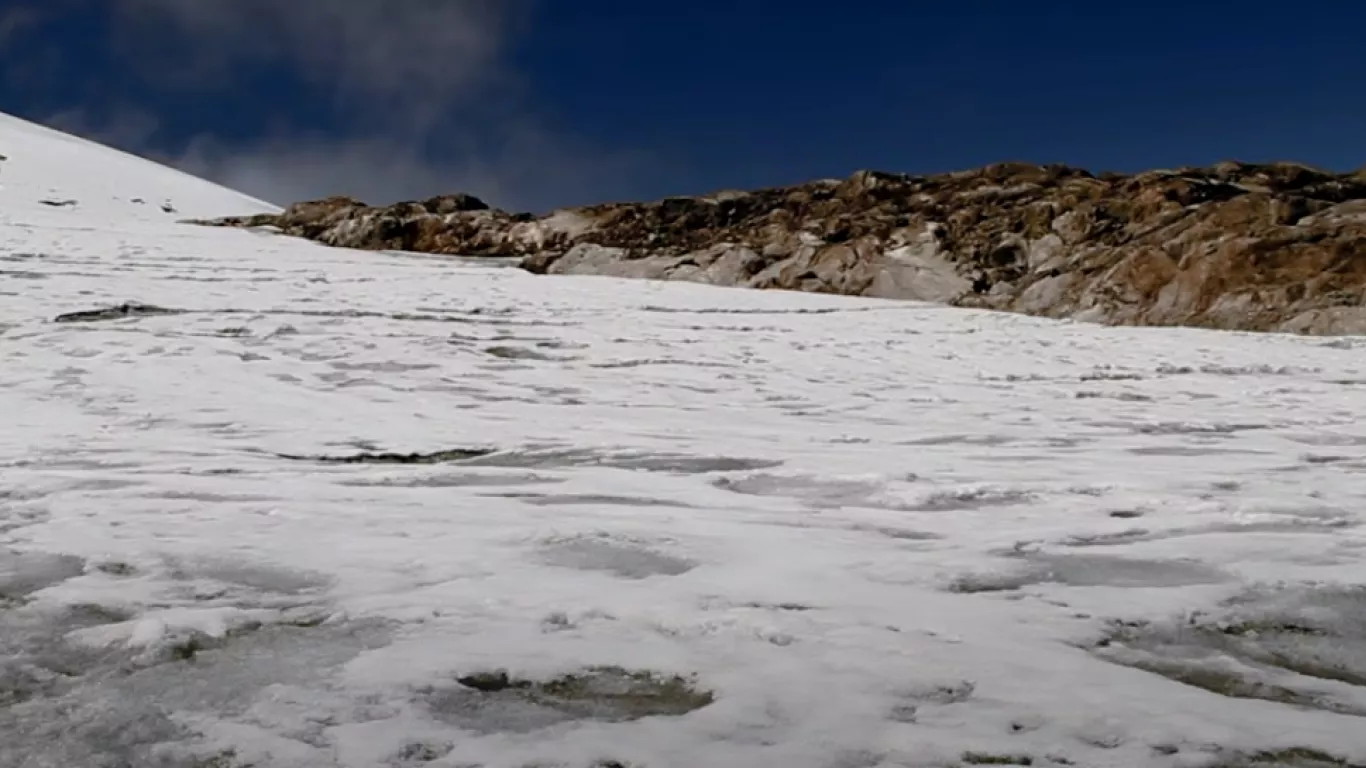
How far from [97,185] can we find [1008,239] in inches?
1351

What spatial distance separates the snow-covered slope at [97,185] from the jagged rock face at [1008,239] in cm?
944

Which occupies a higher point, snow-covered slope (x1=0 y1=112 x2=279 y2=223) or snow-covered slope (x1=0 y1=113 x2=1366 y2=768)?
snow-covered slope (x1=0 y1=112 x2=279 y2=223)

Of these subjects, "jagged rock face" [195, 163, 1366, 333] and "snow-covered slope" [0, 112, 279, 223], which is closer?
"jagged rock face" [195, 163, 1366, 333]

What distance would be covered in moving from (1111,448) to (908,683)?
4036mm

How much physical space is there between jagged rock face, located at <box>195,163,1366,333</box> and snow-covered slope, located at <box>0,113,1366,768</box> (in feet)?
22.3

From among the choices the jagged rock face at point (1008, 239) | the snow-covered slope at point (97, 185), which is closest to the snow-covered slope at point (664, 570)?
the jagged rock face at point (1008, 239)

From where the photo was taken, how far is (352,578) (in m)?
3.34

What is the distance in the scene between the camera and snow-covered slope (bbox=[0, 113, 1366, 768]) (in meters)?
2.29

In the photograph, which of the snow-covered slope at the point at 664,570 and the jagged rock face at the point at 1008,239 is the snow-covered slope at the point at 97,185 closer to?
the jagged rock face at the point at 1008,239

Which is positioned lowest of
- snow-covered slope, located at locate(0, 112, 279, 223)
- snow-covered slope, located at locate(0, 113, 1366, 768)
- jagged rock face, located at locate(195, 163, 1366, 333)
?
snow-covered slope, located at locate(0, 113, 1366, 768)

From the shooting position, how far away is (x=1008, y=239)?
64.0ft

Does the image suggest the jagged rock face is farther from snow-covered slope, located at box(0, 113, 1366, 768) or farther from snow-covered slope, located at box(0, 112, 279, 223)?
snow-covered slope, located at box(0, 112, 279, 223)

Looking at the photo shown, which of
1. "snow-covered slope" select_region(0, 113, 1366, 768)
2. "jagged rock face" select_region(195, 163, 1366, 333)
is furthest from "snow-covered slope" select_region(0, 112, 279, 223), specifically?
"snow-covered slope" select_region(0, 113, 1366, 768)

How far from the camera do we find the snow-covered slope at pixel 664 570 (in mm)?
2291
